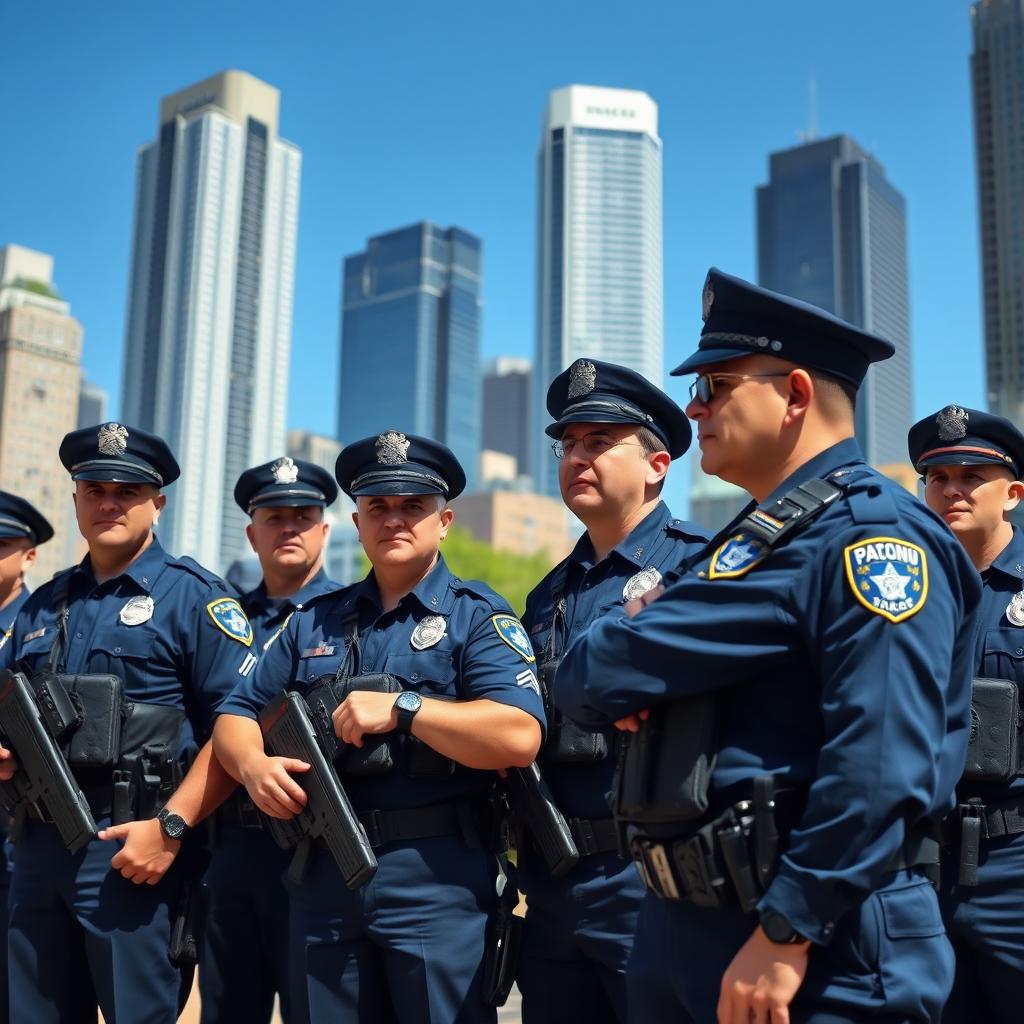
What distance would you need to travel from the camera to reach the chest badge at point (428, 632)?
3495mm

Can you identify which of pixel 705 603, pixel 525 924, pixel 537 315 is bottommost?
pixel 525 924

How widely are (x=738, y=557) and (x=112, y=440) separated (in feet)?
9.52

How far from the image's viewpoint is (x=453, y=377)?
191 meters

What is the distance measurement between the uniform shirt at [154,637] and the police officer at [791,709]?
6.89 feet

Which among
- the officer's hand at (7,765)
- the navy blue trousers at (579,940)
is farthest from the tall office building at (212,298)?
the navy blue trousers at (579,940)

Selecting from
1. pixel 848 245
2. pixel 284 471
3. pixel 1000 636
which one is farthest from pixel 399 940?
pixel 848 245

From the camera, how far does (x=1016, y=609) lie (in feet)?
12.1

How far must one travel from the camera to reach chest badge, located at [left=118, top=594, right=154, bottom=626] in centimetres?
401

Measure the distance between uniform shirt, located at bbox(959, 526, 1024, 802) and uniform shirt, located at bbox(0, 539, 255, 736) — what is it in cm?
252

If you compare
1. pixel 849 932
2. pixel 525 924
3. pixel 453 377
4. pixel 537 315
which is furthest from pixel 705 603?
pixel 453 377

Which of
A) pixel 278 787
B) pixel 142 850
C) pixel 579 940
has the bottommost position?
pixel 579 940

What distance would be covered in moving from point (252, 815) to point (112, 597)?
3.22 ft

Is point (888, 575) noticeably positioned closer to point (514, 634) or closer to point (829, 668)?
point (829, 668)

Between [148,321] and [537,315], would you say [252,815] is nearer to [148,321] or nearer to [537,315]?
[537,315]
